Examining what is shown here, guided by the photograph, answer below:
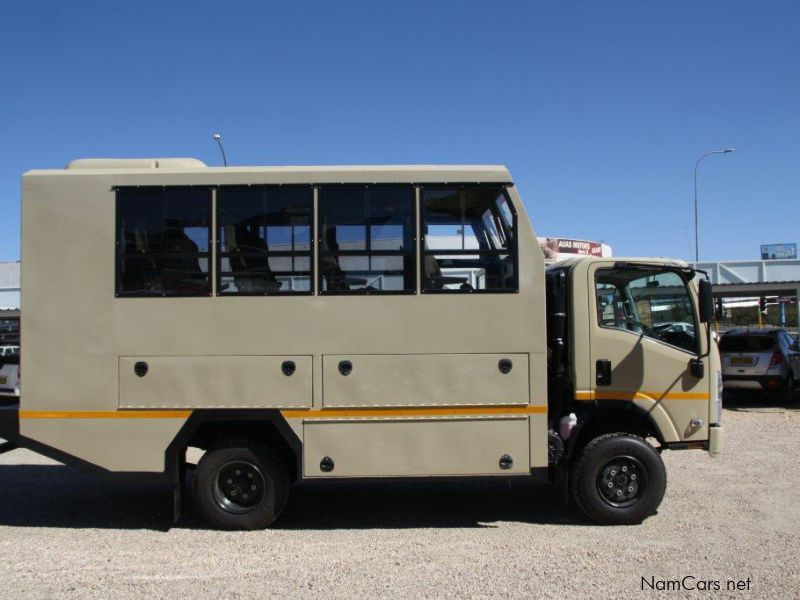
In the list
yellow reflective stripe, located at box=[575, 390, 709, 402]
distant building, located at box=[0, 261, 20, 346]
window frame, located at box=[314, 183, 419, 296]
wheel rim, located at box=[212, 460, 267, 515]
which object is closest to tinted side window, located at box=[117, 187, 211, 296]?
window frame, located at box=[314, 183, 419, 296]

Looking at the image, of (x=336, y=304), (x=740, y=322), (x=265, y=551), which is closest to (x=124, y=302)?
(x=336, y=304)

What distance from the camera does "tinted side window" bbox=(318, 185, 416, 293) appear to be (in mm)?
5953

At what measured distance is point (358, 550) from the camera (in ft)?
18.3

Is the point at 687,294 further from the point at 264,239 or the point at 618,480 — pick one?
the point at 264,239

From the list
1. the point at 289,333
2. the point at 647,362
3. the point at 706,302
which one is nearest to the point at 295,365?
the point at 289,333

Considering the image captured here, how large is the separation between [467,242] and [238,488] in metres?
3.02

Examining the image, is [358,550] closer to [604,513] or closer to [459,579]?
[459,579]

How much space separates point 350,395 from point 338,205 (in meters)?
1.68

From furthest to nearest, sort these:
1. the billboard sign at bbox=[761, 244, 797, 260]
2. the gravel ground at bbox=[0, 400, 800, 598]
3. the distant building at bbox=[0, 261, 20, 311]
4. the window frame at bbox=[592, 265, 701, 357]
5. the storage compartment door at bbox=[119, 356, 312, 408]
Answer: the billboard sign at bbox=[761, 244, 797, 260], the distant building at bbox=[0, 261, 20, 311], the window frame at bbox=[592, 265, 701, 357], the storage compartment door at bbox=[119, 356, 312, 408], the gravel ground at bbox=[0, 400, 800, 598]

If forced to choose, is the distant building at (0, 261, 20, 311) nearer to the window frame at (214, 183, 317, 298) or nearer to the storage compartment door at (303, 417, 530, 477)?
the window frame at (214, 183, 317, 298)

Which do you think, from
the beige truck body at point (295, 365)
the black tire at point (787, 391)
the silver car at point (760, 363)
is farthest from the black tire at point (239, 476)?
the black tire at point (787, 391)

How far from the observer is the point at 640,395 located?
6.18 m

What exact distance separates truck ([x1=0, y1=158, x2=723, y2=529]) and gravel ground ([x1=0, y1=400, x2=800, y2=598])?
482 millimetres

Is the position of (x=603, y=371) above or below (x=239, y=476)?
above
